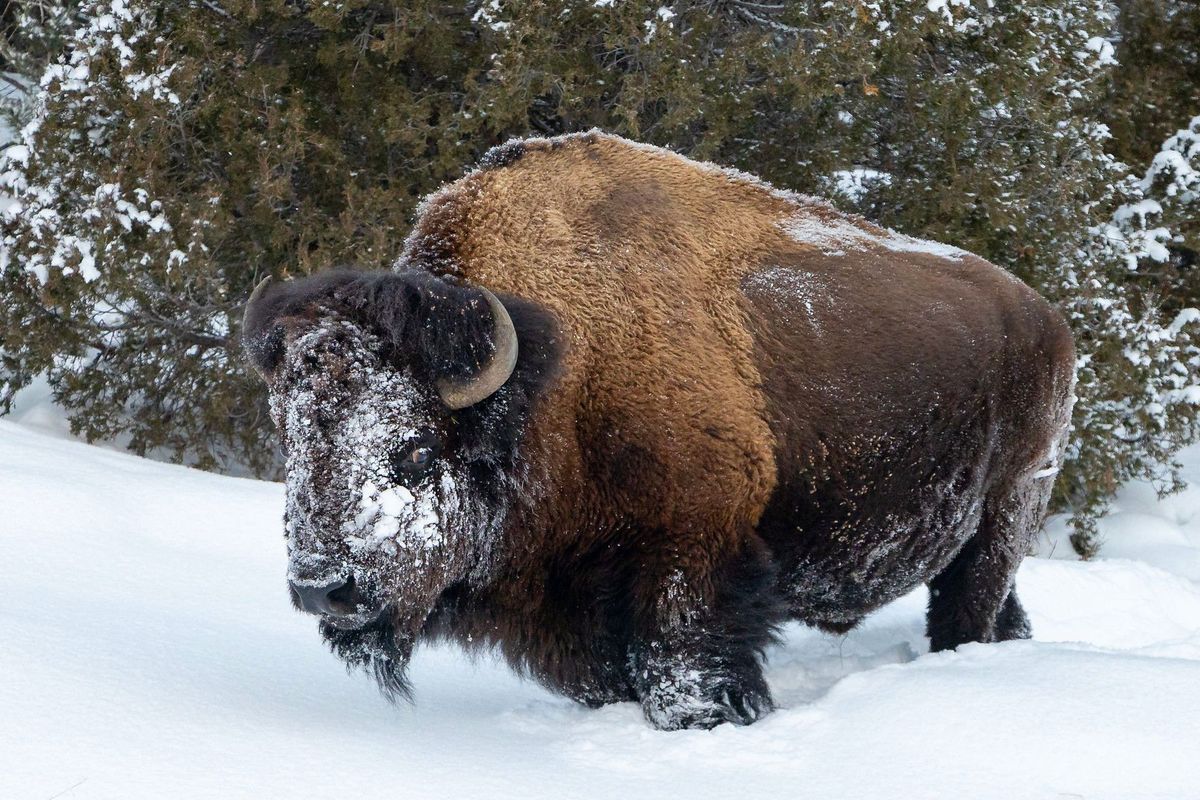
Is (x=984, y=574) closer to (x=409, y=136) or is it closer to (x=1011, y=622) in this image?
(x=1011, y=622)

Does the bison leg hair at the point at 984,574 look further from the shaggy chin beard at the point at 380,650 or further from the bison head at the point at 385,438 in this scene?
the shaggy chin beard at the point at 380,650

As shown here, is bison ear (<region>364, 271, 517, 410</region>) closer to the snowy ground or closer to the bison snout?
the bison snout

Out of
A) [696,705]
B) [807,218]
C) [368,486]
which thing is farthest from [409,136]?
[696,705]

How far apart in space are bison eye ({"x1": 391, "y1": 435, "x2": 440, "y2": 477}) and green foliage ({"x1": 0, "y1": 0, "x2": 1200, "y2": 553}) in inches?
170

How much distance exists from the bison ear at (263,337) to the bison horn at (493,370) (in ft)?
1.46

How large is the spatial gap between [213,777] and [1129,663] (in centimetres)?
256

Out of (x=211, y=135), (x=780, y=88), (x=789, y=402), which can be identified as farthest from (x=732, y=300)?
(x=211, y=135)

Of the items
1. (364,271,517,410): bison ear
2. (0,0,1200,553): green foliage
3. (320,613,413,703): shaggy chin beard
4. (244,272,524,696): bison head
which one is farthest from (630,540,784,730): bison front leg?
(0,0,1200,553): green foliage

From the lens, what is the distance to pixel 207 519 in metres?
5.86

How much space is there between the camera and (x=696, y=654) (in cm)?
347

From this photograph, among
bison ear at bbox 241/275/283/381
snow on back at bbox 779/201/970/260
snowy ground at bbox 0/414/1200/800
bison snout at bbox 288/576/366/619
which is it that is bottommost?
snowy ground at bbox 0/414/1200/800

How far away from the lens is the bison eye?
10.4 feet

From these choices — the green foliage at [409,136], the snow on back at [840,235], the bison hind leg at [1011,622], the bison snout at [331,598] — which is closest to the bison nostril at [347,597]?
the bison snout at [331,598]

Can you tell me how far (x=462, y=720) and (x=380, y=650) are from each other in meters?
0.33
